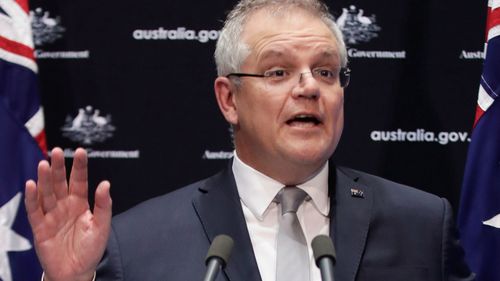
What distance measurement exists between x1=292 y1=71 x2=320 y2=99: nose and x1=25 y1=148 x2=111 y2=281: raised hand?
634 millimetres

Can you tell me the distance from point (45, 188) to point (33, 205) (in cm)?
5

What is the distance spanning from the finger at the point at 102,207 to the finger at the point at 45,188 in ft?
0.38

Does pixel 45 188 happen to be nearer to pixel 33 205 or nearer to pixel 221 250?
pixel 33 205

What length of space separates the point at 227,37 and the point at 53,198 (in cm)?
83

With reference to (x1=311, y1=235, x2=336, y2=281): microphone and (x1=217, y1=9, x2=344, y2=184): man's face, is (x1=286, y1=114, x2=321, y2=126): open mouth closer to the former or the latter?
(x1=217, y1=9, x2=344, y2=184): man's face

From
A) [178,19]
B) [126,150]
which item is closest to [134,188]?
[126,150]

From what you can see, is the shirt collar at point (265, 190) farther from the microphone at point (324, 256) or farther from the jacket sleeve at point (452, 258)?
the microphone at point (324, 256)

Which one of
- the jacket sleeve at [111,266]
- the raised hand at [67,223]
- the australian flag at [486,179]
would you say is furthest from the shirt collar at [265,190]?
the australian flag at [486,179]

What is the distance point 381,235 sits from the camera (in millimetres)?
2408

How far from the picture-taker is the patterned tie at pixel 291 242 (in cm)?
230

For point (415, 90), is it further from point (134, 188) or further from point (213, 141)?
point (134, 188)

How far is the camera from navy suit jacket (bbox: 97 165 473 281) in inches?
91.5

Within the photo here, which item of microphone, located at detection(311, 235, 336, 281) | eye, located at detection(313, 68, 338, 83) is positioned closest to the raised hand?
microphone, located at detection(311, 235, 336, 281)

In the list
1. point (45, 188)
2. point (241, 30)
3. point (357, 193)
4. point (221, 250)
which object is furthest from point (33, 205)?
point (357, 193)
